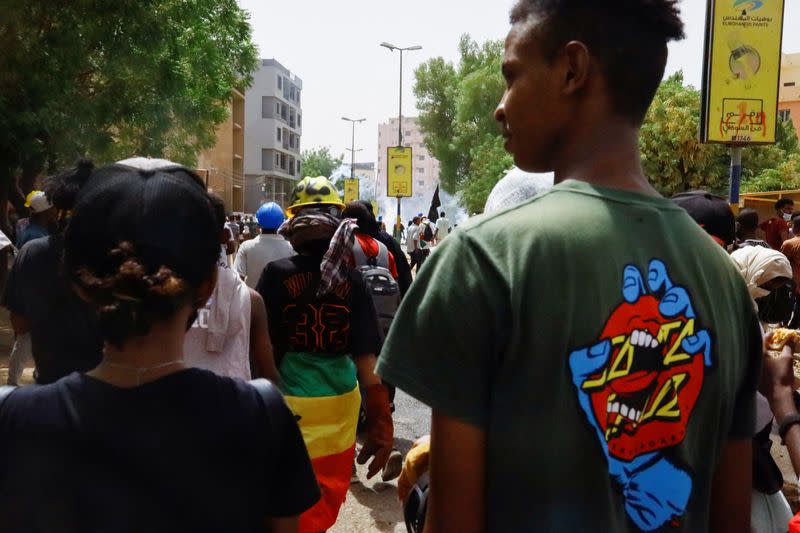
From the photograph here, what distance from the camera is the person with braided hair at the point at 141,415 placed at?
1.48m

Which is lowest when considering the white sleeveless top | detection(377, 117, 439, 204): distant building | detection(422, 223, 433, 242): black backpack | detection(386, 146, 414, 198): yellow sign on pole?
detection(422, 223, 433, 242): black backpack

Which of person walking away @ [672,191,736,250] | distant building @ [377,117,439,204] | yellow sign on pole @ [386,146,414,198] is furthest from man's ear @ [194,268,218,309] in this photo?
distant building @ [377,117,439,204]

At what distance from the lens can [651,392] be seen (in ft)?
4.63

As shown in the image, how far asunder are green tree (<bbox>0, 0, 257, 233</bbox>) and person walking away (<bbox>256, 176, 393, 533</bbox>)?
7.31 meters

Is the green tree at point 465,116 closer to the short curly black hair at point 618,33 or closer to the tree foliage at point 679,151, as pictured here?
the tree foliage at point 679,151

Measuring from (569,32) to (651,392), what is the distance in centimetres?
62

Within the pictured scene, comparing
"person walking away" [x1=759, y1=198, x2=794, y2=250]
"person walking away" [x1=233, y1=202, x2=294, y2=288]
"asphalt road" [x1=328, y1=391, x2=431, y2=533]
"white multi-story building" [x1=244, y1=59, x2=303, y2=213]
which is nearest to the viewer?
"asphalt road" [x1=328, y1=391, x2=431, y2=533]

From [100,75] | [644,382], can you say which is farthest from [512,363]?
[100,75]

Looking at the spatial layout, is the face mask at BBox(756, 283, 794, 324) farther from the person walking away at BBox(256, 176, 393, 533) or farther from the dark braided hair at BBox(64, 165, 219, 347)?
the dark braided hair at BBox(64, 165, 219, 347)

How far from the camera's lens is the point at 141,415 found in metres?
1.49

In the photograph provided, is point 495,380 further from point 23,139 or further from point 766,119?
point 766,119

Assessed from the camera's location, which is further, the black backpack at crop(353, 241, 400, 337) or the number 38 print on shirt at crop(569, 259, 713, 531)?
the black backpack at crop(353, 241, 400, 337)

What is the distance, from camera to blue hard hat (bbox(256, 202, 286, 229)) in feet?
19.2

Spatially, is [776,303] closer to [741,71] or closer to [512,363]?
[512,363]
